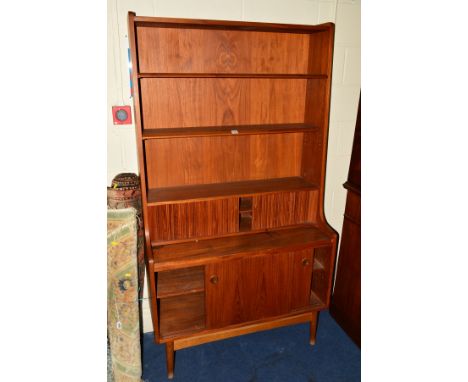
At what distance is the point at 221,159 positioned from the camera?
2.11m

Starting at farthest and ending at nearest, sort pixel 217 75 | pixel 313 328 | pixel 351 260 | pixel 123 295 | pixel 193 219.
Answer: pixel 351 260
pixel 313 328
pixel 193 219
pixel 123 295
pixel 217 75

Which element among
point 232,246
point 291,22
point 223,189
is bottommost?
point 232,246

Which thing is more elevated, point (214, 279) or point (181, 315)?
point (214, 279)

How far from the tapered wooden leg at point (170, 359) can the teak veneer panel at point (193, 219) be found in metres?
0.64

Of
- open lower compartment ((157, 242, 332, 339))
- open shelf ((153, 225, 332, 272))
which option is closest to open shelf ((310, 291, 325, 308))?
open lower compartment ((157, 242, 332, 339))

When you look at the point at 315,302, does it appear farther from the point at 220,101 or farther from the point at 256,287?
the point at 220,101

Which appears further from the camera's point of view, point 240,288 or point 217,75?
point 240,288

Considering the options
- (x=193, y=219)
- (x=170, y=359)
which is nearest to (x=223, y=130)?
(x=193, y=219)

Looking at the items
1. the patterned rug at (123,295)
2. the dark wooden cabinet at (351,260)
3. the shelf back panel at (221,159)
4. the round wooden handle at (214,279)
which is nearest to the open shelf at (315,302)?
the dark wooden cabinet at (351,260)

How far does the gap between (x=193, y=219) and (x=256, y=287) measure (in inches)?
22.3

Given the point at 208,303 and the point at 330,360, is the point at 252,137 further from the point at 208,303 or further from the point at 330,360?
the point at 330,360

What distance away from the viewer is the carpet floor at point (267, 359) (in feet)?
6.81

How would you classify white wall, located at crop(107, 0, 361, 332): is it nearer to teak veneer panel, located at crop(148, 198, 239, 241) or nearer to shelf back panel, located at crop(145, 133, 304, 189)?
shelf back panel, located at crop(145, 133, 304, 189)
